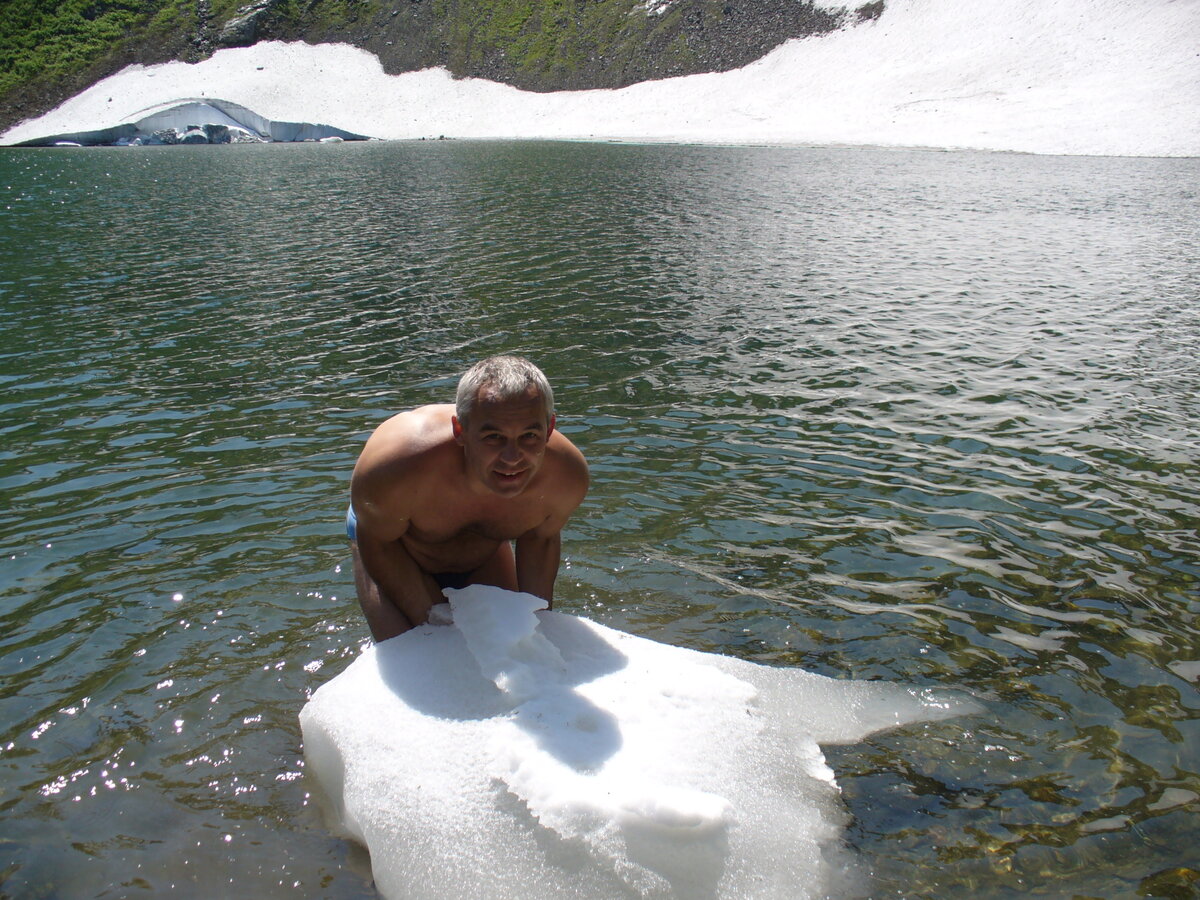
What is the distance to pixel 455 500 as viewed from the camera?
180 inches

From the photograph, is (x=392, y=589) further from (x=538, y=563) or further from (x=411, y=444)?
(x=411, y=444)

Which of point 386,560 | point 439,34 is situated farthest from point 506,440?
point 439,34

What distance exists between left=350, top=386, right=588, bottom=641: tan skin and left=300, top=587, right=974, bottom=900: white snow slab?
0.31 m

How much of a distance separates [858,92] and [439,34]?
4505 centimetres

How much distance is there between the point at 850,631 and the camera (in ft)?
18.8

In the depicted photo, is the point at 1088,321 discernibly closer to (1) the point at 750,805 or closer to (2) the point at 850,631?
(2) the point at 850,631

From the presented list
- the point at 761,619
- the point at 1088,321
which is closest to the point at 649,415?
the point at 761,619

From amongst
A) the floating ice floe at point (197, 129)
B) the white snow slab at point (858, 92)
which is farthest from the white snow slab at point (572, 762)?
the floating ice floe at point (197, 129)

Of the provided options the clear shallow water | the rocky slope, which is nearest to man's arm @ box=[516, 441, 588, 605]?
the clear shallow water

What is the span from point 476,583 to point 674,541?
7.40 ft

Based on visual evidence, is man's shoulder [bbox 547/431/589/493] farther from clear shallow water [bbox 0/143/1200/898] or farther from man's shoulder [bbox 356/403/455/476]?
clear shallow water [bbox 0/143/1200/898]

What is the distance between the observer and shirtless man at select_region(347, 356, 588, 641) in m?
3.99

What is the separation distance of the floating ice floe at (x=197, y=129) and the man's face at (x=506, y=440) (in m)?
77.7

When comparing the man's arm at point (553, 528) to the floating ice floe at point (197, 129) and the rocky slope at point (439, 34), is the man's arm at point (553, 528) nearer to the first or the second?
the floating ice floe at point (197, 129)
